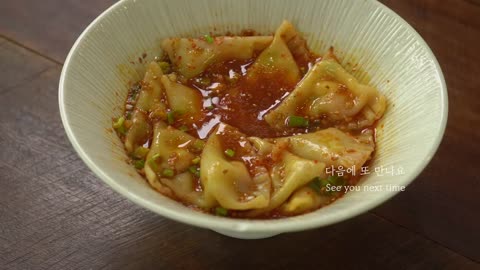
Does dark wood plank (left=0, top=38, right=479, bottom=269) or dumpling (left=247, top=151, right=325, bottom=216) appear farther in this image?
dark wood plank (left=0, top=38, right=479, bottom=269)

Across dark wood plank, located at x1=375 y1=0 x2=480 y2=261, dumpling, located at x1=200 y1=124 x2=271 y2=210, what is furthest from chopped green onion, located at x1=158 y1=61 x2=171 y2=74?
dark wood plank, located at x1=375 y1=0 x2=480 y2=261

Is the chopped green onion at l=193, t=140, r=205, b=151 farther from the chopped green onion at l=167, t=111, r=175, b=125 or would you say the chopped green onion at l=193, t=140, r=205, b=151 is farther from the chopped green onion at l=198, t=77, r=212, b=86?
the chopped green onion at l=198, t=77, r=212, b=86

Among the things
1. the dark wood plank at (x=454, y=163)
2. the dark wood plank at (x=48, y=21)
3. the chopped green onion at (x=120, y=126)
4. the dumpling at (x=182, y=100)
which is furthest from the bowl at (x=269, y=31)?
the dark wood plank at (x=48, y=21)

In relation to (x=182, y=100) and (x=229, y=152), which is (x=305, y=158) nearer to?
(x=229, y=152)

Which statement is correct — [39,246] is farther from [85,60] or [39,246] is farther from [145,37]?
[145,37]

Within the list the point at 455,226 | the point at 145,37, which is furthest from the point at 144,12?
the point at 455,226

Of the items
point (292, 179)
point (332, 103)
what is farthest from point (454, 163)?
point (292, 179)
